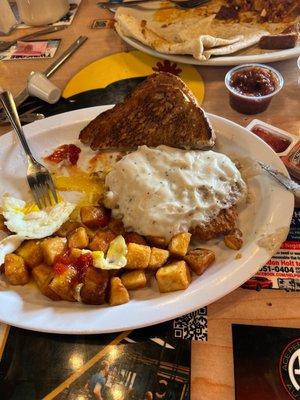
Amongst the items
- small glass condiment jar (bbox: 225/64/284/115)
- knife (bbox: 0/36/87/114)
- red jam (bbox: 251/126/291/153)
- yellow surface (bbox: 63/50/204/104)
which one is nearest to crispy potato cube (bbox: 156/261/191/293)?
red jam (bbox: 251/126/291/153)

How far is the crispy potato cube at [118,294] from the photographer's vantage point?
121 centimetres

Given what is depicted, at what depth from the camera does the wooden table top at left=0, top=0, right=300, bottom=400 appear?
111cm

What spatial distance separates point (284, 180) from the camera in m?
1.39

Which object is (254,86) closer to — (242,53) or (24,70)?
(242,53)

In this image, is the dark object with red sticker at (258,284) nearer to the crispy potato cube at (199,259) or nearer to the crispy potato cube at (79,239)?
the crispy potato cube at (199,259)

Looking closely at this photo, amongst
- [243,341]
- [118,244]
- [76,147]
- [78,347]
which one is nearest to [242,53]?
[76,147]

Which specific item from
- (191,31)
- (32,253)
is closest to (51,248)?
(32,253)

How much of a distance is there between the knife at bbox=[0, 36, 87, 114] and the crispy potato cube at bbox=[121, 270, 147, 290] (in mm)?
1374

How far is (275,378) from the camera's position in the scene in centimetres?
107

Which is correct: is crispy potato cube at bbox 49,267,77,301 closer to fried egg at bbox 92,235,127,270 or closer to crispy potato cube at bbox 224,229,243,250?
fried egg at bbox 92,235,127,270

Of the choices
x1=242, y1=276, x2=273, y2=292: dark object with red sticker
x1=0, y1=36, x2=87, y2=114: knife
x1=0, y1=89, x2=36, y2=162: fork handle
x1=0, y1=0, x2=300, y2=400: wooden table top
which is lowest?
x1=242, y1=276, x2=273, y2=292: dark object with red sticker

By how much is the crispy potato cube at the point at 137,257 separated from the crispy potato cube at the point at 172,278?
2.3 inches

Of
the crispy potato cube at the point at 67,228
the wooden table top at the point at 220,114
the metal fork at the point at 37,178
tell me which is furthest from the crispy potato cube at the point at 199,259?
the metal fork at the point at 37,178

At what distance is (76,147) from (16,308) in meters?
0.86
